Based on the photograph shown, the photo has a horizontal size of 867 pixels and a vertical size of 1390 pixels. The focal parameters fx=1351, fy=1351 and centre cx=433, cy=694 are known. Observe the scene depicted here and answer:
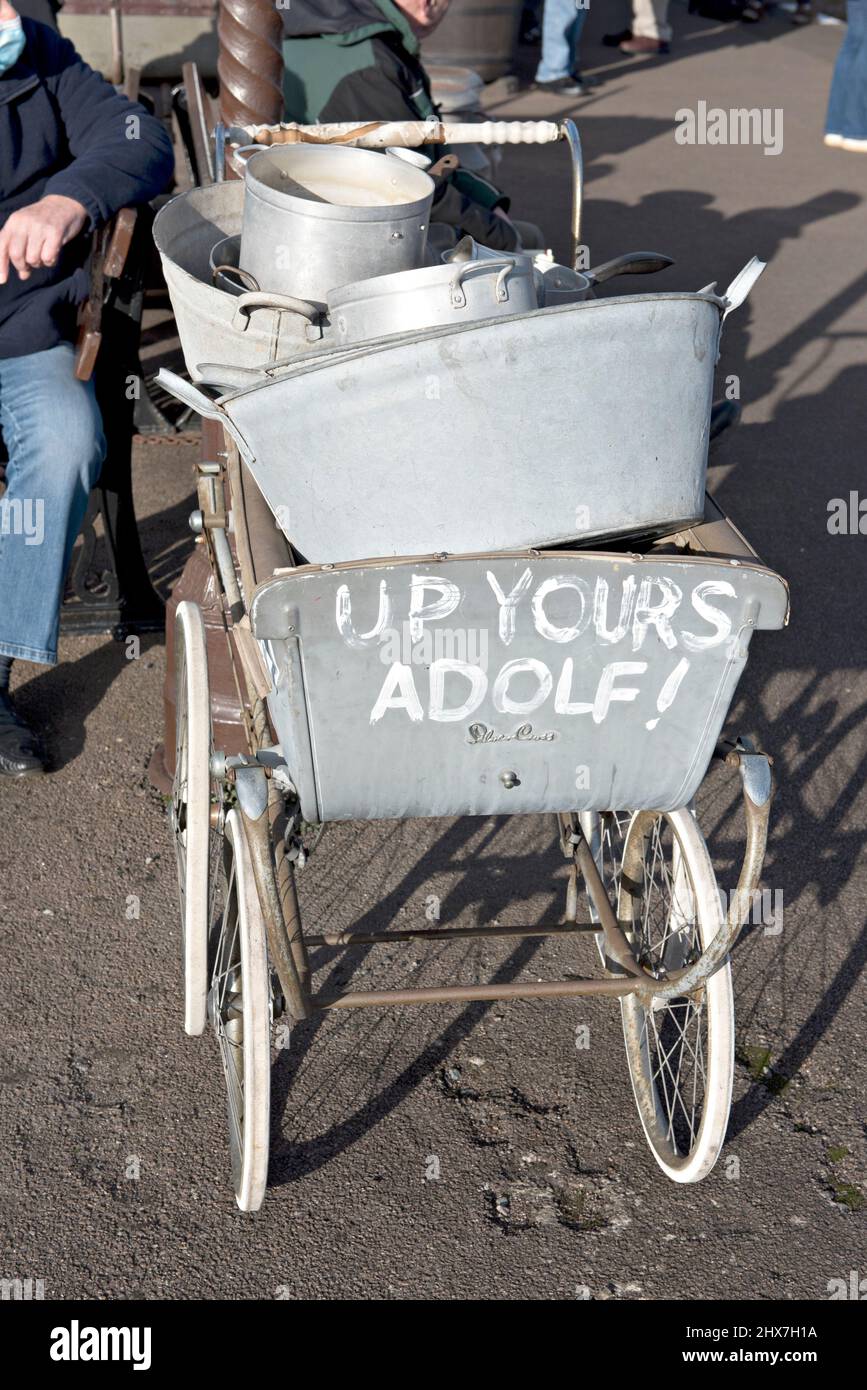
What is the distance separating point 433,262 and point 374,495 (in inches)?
42.6

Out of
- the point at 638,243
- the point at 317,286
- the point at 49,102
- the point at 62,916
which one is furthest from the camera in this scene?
the point at 638,243

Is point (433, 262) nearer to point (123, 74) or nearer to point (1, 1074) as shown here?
point (1, 1074)

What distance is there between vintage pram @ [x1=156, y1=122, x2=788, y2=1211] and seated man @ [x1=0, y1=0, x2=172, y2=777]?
132 cm

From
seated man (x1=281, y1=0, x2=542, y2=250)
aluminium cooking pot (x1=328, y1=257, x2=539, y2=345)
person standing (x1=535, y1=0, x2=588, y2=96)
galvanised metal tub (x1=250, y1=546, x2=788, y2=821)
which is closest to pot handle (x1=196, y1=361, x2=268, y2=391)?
A: aluminium cooking pot (x1=328, y1=257, x2=539, y2=345)

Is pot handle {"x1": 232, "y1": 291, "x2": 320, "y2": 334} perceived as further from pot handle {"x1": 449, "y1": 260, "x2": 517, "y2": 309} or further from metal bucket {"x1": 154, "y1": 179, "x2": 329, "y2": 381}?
pot handle {"x1": 449, "y1": 260, "x2": 517, "y2": 309}

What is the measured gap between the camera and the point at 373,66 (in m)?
4.34

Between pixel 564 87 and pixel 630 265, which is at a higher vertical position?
pixel 630 265

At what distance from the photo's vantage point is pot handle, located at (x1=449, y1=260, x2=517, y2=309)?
7.16 ft

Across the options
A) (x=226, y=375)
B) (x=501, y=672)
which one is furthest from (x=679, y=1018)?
(x=226, y=375)

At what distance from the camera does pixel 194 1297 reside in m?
2.32

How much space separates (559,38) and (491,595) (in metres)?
9.93

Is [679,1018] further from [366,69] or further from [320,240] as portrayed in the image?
[366,69]

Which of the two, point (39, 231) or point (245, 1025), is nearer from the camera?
point (245, 1025)
